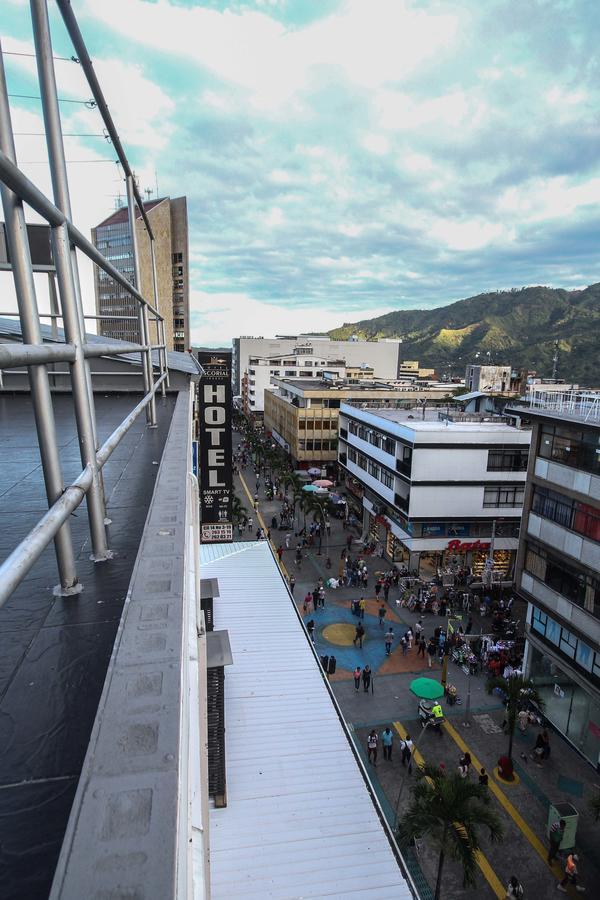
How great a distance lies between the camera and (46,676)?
7.50ft

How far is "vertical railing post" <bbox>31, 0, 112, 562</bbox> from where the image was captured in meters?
2.69

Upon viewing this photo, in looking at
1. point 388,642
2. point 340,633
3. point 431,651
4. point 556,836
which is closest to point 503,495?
point 431,651

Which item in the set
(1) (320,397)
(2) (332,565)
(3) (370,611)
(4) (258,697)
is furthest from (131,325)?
(4) (258,697)

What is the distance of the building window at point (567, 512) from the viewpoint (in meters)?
16.5

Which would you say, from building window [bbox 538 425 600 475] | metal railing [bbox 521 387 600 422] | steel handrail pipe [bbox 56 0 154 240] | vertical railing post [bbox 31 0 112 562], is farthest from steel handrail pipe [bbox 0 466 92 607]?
metal railing [bbox 521 387 600 422]

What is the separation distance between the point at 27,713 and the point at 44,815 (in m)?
0.52

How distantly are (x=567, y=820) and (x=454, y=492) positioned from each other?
17.9 meters

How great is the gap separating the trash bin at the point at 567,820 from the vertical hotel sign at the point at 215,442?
19.6 m

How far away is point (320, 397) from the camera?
173 ft

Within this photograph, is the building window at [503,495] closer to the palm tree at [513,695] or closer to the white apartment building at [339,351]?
the palm tree at [513,695]

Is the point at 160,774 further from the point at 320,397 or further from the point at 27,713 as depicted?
the point at 320,397

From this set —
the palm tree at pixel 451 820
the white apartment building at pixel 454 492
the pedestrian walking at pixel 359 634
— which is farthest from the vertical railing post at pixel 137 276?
the white apartment building at pixel 454 492

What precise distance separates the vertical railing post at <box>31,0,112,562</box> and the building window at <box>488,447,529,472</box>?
94.6 ft

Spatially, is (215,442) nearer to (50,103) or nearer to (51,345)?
(50,103)
